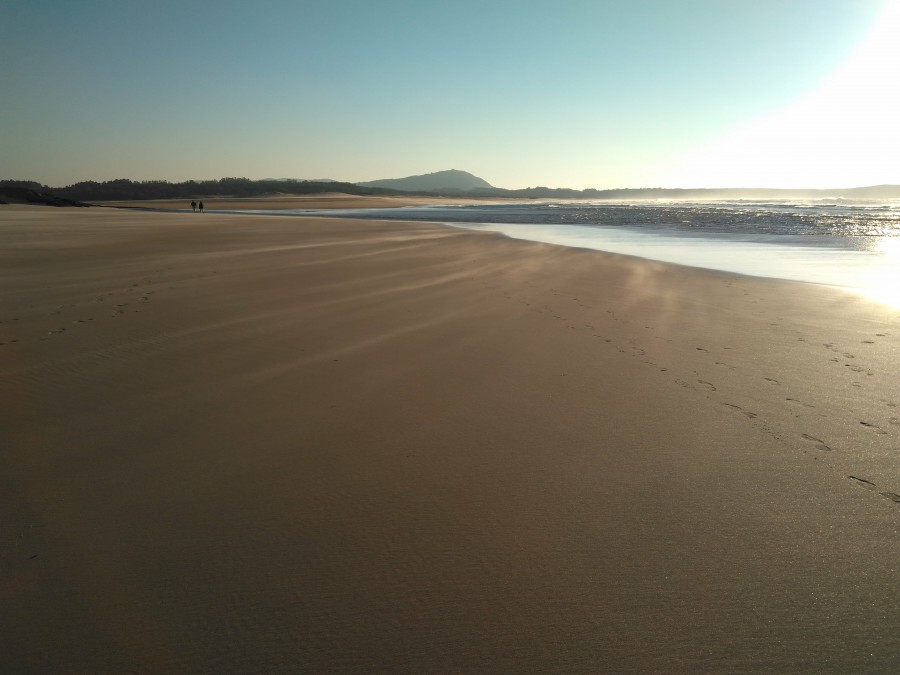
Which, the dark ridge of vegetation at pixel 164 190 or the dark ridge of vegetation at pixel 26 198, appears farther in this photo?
the dark ridge of vegetation at pixel 164 190

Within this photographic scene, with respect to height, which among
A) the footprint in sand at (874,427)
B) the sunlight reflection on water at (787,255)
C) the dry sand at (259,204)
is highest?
the dry sand at (259,204)

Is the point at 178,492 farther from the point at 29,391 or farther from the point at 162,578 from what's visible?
the point at 29,391

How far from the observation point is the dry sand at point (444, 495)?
2111 millimetres

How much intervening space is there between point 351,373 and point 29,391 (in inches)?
105

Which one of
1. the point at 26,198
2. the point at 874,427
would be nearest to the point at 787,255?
the point at 874,427

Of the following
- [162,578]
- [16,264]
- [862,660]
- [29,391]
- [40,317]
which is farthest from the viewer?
A: [16,264]

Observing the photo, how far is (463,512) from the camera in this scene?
115 inches

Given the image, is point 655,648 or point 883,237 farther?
point 883,237

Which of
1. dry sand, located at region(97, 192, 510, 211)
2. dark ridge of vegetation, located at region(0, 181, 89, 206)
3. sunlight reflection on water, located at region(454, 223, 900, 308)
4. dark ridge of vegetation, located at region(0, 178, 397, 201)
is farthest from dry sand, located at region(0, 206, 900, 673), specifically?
dark ridge of vegetation, located at region(0, 178, 397, 201)

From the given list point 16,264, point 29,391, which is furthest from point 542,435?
point 16,264

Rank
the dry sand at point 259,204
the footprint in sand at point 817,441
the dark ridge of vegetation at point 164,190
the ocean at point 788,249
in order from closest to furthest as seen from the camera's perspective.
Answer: the footprint in sand at point 817,441 → the ocean at point 788,249 → the dry sand at point 259,204 → the dark ridge of vegetation at point 164,190

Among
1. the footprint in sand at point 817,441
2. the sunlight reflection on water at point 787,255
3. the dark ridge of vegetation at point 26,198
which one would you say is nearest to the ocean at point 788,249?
the sunlight reflection on water at point 787,255

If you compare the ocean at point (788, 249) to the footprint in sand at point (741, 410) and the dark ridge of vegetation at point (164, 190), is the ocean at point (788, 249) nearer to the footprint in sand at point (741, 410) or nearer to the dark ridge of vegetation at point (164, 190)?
the footprint in sand at point (741, 410)

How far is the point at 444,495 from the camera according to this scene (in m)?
3.09
